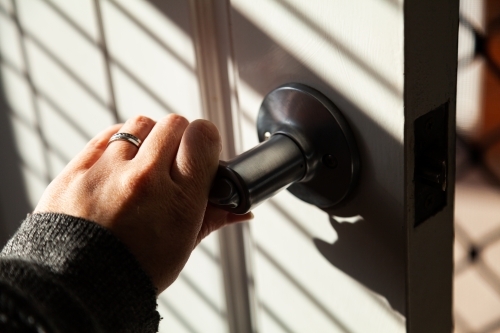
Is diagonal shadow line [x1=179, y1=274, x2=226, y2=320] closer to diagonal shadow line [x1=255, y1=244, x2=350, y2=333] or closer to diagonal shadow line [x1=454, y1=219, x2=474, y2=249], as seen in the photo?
diagonal shadow line [x1=255, y1=244, x2=350, y2=333]

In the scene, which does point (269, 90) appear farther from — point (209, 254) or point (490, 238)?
point (490, 238)

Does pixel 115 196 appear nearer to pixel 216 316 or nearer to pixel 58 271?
pixel 58 271

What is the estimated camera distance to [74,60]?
51 cm

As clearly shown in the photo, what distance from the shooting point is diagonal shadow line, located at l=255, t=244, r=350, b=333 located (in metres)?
0.42

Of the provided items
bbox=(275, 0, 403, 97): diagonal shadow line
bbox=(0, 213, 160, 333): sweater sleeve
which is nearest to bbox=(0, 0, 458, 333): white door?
bbox=(275, 0, 403, 97): diagonal shadow line

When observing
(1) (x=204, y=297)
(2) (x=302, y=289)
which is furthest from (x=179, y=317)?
(2) (x=302, y=289)

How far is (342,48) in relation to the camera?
0.35 meters

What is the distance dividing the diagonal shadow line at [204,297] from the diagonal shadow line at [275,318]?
54 millimetres

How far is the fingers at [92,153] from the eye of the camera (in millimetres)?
425

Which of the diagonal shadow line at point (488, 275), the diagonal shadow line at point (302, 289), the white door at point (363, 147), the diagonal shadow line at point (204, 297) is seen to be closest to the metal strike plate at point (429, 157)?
the white door at point (363, 147)

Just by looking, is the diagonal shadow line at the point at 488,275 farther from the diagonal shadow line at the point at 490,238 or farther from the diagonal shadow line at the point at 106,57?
the diagonal shadow line at the point at 106,57

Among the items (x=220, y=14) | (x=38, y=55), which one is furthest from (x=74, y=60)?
(x=220, y=14)

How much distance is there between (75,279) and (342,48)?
0.20 meters

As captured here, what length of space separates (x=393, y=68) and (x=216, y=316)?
291mm
